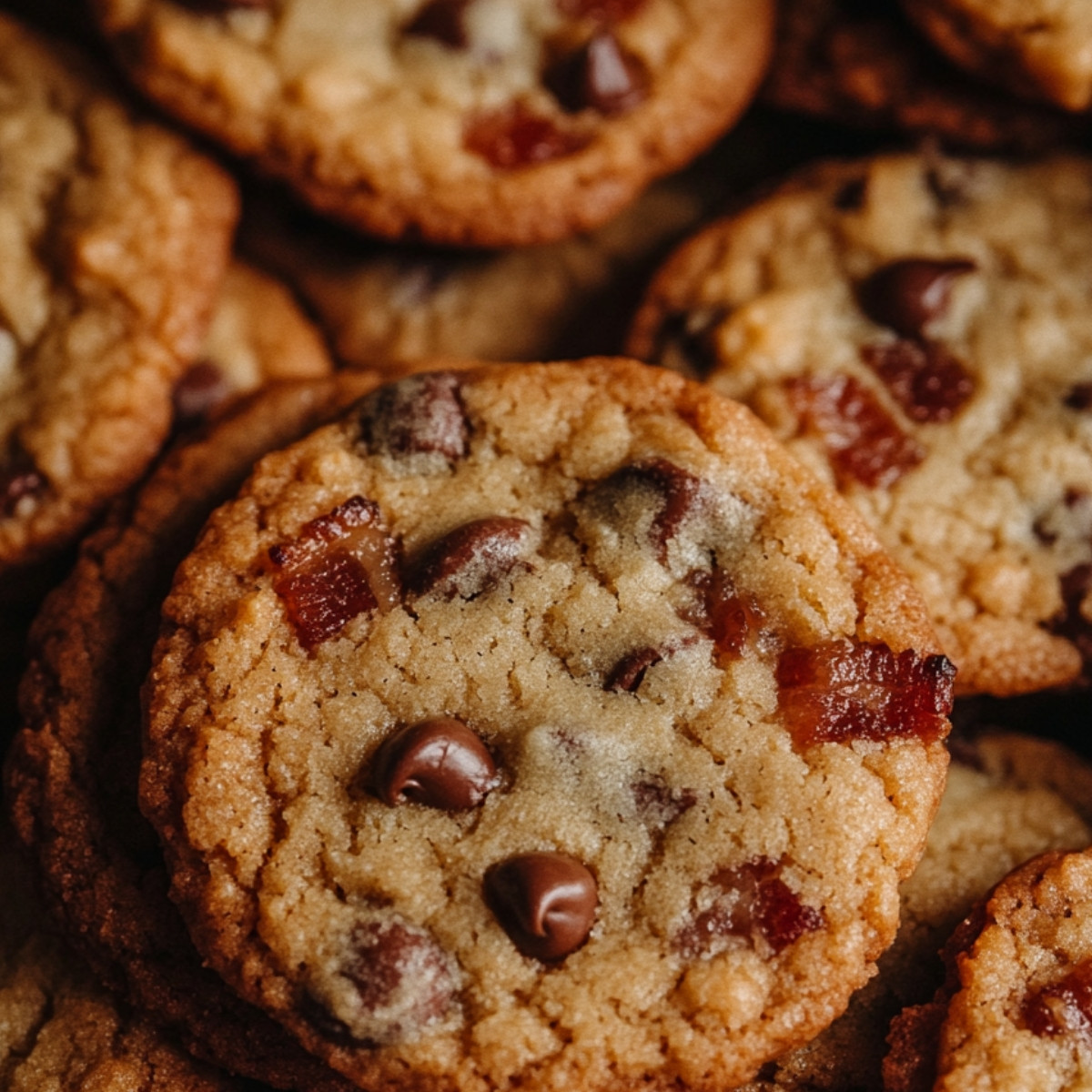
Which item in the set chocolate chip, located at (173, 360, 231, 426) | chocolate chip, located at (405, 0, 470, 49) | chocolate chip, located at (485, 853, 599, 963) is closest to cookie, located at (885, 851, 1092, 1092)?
chocolate chip, located at (485, 853, 599, 963)

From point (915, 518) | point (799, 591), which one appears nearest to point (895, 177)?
point (915, 518)

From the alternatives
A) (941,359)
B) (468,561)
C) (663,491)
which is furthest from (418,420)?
(941,359)

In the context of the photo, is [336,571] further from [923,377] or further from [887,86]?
[887,86]

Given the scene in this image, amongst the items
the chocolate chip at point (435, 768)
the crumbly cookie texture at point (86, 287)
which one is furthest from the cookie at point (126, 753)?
the chocolate chip at point (435, 768)

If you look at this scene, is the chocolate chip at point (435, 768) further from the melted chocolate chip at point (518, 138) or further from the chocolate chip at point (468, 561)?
the melted chocolate chip at point (518, 138)

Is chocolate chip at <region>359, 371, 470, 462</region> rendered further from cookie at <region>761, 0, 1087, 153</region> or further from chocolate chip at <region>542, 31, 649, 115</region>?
cookie at <region>761, 0, 1087, 153</region>
